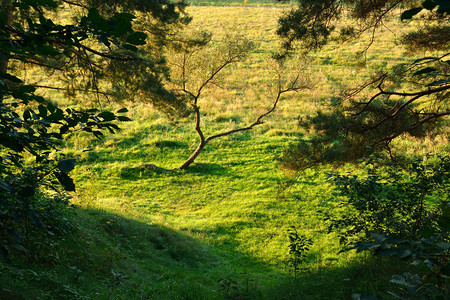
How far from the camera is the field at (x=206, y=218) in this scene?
4629 mm

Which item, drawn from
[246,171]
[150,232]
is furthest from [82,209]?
[246,171]

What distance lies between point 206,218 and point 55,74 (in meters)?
6.28

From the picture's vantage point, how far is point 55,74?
32.9 ft

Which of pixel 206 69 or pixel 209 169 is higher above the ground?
pixel 206 69

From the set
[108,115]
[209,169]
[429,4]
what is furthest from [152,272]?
[209,169]

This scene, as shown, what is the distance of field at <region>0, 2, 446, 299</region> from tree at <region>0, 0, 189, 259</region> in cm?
60

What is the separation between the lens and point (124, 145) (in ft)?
54.0

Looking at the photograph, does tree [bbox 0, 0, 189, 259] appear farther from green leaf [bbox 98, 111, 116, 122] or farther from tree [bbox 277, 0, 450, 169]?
tree [bbox 277, 0, 450, 169]

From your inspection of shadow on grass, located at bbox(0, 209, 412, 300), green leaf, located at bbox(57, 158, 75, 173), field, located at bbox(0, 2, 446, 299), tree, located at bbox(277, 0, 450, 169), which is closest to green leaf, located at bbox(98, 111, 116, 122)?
green leaf, located at bbox(57, 158, 75, 173)

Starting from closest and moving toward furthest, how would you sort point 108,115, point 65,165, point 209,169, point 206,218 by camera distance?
point 65,165 → point 108,115 → point 206,218 → point 209,169

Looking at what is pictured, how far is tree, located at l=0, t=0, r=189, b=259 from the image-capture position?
1.45 meters

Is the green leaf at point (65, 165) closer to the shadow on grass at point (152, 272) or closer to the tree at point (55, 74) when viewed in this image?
the tree at point (55, 74)

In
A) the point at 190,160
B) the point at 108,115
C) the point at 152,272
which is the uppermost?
the point at 108,115

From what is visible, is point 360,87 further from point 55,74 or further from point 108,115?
point 55,74
